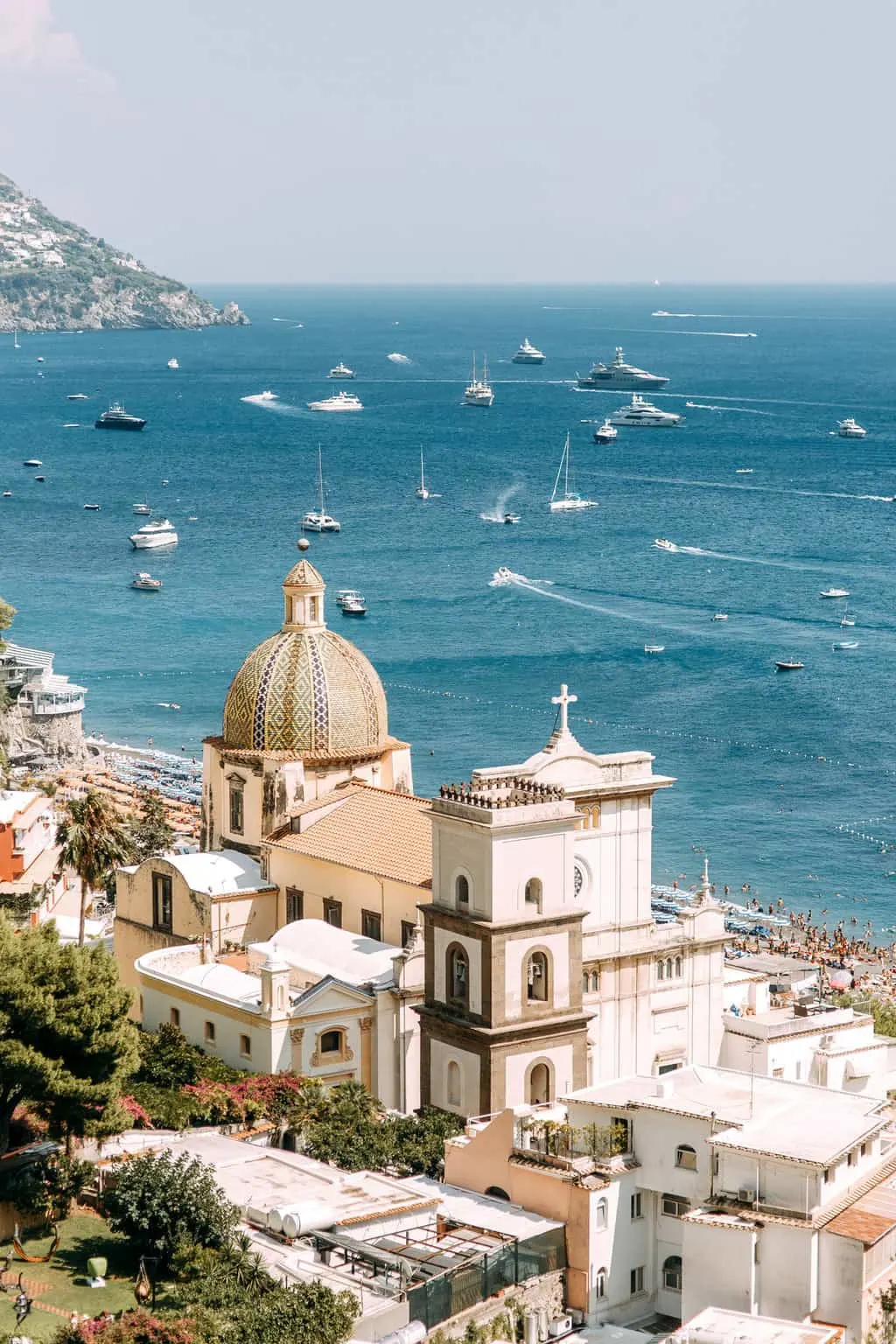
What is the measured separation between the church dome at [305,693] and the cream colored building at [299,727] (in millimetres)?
21

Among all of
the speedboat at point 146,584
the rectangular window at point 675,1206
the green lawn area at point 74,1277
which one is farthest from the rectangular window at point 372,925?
the speedboat at point 146,584

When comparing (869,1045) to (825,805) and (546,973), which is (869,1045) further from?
(825,805)

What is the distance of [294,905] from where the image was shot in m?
54.1

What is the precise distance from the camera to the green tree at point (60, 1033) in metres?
39.5

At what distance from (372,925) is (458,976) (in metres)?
5.75

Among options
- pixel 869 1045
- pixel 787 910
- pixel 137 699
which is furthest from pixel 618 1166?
pixel 137 699

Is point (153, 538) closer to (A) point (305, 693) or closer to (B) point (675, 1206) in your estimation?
(A) point (305, 693)

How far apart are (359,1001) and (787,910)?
3701 centimetres

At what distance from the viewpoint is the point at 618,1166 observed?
39.2 metres

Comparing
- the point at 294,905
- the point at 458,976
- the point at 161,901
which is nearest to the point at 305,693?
the point at 294,905

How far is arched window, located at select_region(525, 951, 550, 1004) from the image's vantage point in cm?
4650

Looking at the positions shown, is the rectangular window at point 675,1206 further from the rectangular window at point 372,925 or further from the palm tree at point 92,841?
the palm tree at point 92,841

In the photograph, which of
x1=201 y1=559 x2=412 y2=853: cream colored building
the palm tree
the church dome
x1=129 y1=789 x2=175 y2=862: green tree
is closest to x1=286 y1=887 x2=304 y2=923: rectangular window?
x1=201 y1=559 x2=412 y2=853: cream colored building

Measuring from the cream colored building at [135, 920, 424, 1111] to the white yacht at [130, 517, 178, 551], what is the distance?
366 ft
